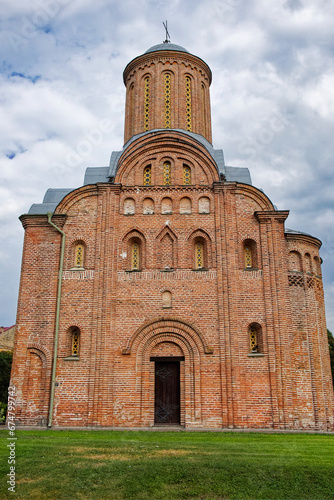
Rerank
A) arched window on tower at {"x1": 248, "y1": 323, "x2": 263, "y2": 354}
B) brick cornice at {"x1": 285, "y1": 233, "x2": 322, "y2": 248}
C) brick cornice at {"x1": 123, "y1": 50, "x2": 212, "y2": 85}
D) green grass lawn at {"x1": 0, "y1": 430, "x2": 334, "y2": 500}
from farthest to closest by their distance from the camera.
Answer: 1. brick cornice at {"x1": 123, "y1": 50, "x2": 212, "y2": 85}
2. brick cornice at {"x1": 285, "y1": 233, "x2": 322, "y2": 248}
3. arched window on tower at {"x1": 248, "y1": 323, "x2": 263, "y2": 354}
4. green grass lawn at {"x1": 0, "y1": 430, "x2": 334, "y2": 500}

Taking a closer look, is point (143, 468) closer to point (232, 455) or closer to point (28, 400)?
point (232, 455)

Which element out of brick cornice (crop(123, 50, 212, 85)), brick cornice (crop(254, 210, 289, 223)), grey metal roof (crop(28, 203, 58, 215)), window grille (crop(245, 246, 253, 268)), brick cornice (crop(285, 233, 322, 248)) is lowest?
window grille (crop(245, 246, 253, 268))

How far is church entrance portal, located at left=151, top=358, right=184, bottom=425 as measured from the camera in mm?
14820

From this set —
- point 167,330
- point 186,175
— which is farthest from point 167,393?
point 186,175

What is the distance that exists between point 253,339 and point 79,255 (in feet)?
21.9

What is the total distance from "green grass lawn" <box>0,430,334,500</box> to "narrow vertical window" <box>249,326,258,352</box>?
478 centimetres

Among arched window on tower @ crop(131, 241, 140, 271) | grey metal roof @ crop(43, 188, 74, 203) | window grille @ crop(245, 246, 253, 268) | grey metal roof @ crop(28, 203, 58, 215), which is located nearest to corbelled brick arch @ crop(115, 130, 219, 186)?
arched window on tower @ crop(131, 241, 140, 271)

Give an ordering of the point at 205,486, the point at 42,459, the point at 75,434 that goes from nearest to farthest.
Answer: the point at 205,486 → the point at 42,459 → the point at 75,434

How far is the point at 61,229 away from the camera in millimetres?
16625

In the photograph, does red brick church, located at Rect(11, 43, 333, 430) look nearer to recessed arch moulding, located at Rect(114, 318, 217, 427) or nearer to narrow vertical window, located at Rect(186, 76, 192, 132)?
recessed arch moulding, located at Rect(114, 318, 217, 427)

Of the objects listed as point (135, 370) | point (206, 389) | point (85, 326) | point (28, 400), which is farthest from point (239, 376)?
point (28, 400)

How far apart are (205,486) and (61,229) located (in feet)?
36.3

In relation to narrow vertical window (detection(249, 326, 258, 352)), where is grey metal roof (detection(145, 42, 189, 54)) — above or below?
above

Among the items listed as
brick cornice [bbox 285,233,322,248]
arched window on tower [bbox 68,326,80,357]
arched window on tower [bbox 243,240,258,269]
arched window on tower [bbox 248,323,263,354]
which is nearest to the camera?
arched window on tower [bbox 248,323,263,354]
